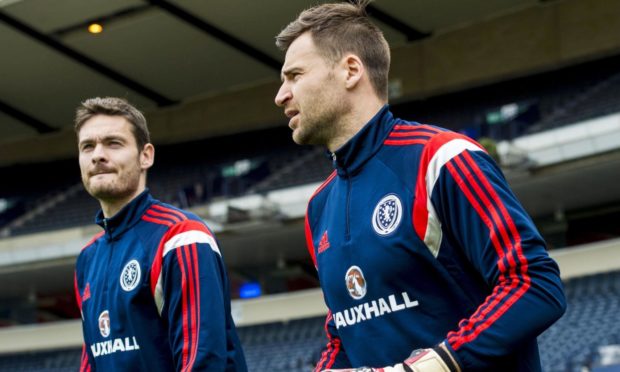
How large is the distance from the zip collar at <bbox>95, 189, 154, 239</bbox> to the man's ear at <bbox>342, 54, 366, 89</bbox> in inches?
50.6

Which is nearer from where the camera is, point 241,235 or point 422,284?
point 422,284

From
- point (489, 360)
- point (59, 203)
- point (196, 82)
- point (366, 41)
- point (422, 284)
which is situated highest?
point (196, 82)

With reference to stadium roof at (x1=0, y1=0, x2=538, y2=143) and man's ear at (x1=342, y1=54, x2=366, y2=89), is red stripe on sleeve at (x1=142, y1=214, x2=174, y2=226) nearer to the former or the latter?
man's ear at (x1=342, y1=54, x2=366, y2=89)

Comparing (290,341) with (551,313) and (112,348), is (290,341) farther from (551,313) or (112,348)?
(551,313)

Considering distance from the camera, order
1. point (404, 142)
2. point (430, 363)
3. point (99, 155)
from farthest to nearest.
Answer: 1. point (99, 155)
2. point (404, 142)
3. point (430, 363)

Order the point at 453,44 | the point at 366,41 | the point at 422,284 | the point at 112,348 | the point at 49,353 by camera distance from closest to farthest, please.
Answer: the point at 422,284 → the point at 366,41 → the point at 112,348 → the point at 453,44 → the point at 49,353

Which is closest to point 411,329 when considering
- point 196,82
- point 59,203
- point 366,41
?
point 366,41

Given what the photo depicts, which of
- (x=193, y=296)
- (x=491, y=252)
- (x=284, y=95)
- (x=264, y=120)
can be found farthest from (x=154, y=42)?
(x=491, y=252)

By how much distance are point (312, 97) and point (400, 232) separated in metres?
0.45

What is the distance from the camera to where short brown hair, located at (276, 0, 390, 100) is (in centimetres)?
267

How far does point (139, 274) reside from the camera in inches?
136

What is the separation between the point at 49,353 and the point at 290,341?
18.8 ft

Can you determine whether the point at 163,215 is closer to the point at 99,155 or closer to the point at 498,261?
the point at 99,155

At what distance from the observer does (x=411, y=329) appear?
2.43 metres
